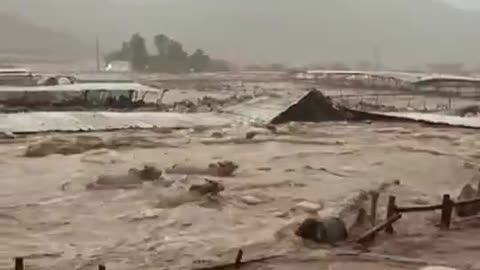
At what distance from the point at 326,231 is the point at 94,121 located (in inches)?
545

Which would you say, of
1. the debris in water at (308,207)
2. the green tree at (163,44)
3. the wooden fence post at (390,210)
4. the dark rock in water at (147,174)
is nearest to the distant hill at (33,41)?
the green tree at (163,44)

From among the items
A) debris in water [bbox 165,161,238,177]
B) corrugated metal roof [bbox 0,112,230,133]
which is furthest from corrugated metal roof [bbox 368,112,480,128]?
debris in water [bbox 165,161,238,177]

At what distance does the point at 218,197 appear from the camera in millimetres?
12758

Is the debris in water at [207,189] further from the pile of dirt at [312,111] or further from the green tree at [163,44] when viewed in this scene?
the green tree at [163,44]

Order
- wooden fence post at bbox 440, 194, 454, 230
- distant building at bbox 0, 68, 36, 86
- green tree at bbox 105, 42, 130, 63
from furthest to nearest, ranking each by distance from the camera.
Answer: green tree at bbox 105, 42, 130, 63, distant building at bbox 0, 68, 36, 86, wooden fence post at bbox 440, 194, 454, 230

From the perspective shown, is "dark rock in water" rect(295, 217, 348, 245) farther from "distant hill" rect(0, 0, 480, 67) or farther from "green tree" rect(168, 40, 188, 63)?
"distant hill" rect(0, 0, 480, 67)

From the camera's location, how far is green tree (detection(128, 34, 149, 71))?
177 ft

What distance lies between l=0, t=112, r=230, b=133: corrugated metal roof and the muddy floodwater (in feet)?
2.86

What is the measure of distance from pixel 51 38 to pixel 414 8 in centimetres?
7149

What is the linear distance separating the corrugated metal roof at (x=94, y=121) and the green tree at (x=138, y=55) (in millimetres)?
29628

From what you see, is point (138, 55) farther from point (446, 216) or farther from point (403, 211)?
point (403, 211)

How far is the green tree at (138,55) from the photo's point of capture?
53.9m

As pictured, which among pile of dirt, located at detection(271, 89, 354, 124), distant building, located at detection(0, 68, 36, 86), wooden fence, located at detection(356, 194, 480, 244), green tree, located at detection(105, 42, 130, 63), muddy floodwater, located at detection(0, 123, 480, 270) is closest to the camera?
wooden fence, located at detection(356, 194, 480, 244)

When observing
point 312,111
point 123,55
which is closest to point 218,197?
point 312,111
